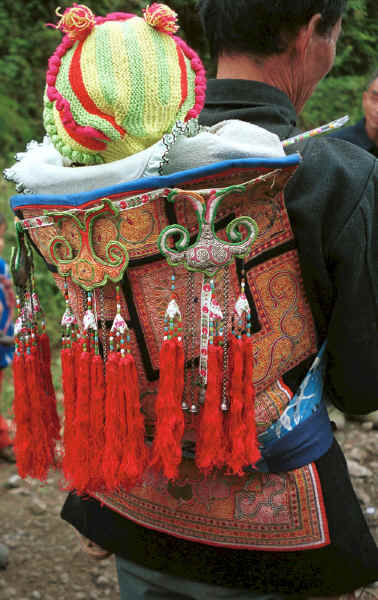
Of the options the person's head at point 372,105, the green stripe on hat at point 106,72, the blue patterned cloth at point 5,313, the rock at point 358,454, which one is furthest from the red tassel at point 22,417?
the blue patterned cloth at point 5,313

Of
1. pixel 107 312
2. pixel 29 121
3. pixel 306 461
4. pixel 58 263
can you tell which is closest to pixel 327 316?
pixel 306 461

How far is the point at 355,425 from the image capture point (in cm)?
364

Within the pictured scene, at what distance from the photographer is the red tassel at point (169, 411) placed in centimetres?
114

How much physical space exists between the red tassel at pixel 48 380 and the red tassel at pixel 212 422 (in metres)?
0.40

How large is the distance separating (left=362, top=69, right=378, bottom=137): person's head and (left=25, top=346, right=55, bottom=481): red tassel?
2.16 m

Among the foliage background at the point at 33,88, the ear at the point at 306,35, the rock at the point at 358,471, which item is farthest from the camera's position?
the foliage background at the point at 33,88

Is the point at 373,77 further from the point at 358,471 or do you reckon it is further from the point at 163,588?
the point at 163,588

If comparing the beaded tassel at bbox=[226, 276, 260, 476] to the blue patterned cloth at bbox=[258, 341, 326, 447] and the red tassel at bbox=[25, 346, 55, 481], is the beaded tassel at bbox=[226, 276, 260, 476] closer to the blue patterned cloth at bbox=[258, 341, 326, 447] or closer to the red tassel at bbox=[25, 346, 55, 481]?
the blue patterned cloth at bbox=[258, 341, 326, 447]

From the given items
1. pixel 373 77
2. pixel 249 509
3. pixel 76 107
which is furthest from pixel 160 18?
pixel 373 77

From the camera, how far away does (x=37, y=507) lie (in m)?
3.27

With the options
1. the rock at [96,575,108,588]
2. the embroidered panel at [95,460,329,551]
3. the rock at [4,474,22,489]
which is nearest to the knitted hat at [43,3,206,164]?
the embroidered panel at [95,460,329,551]

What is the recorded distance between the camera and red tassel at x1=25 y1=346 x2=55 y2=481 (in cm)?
132

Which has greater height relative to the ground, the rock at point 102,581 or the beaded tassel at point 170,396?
the beaded tassel at point 170,396

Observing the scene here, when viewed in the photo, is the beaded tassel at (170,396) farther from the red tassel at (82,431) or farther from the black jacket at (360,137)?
the black jacket at (360,137)
